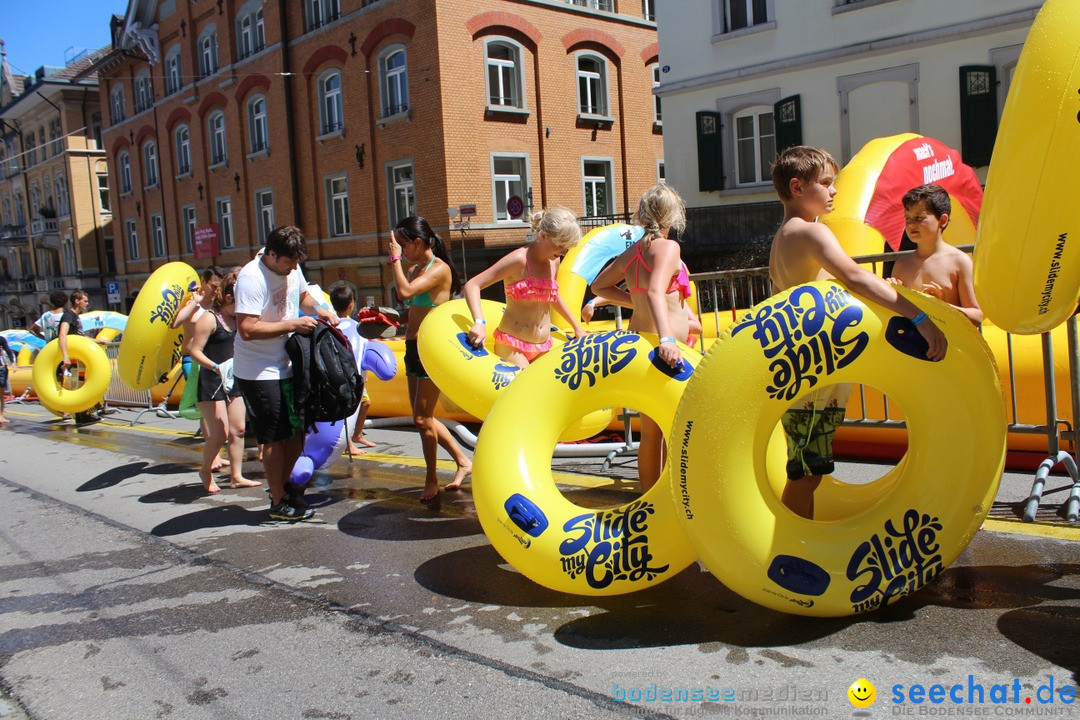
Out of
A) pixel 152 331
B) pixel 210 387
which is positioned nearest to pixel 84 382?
pixel 152 331

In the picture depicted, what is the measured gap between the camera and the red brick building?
23.5 m

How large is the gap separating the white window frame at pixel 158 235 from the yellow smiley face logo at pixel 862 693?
3791cm

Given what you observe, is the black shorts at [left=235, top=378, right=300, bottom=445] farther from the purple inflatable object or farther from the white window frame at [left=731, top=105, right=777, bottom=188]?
the white window frame at [left=731, top=105, right=777, bottom=188]

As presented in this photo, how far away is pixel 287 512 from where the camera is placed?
217 inches

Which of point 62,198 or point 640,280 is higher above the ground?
point 62,198

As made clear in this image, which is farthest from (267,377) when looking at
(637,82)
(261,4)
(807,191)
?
(261,4)

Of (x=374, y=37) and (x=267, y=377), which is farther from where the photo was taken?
(x=374, y=37)

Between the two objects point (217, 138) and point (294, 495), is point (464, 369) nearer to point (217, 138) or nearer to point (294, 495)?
point (294, 495)

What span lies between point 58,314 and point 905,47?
49.6 feet

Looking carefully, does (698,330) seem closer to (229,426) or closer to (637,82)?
(229,426)

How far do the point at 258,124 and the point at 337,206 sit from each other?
494 centimetres

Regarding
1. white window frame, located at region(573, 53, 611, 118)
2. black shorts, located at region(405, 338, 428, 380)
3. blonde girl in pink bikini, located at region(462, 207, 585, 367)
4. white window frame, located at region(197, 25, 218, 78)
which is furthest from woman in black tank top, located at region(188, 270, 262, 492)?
white window frame, located at region(197, 25, 218, 78)

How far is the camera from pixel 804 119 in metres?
18.2

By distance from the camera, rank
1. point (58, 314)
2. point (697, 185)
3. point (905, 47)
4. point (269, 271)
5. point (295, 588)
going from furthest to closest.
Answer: point (697, 185), point (905, 47), point (58, 314), point (269, 271), point (295, 588)
